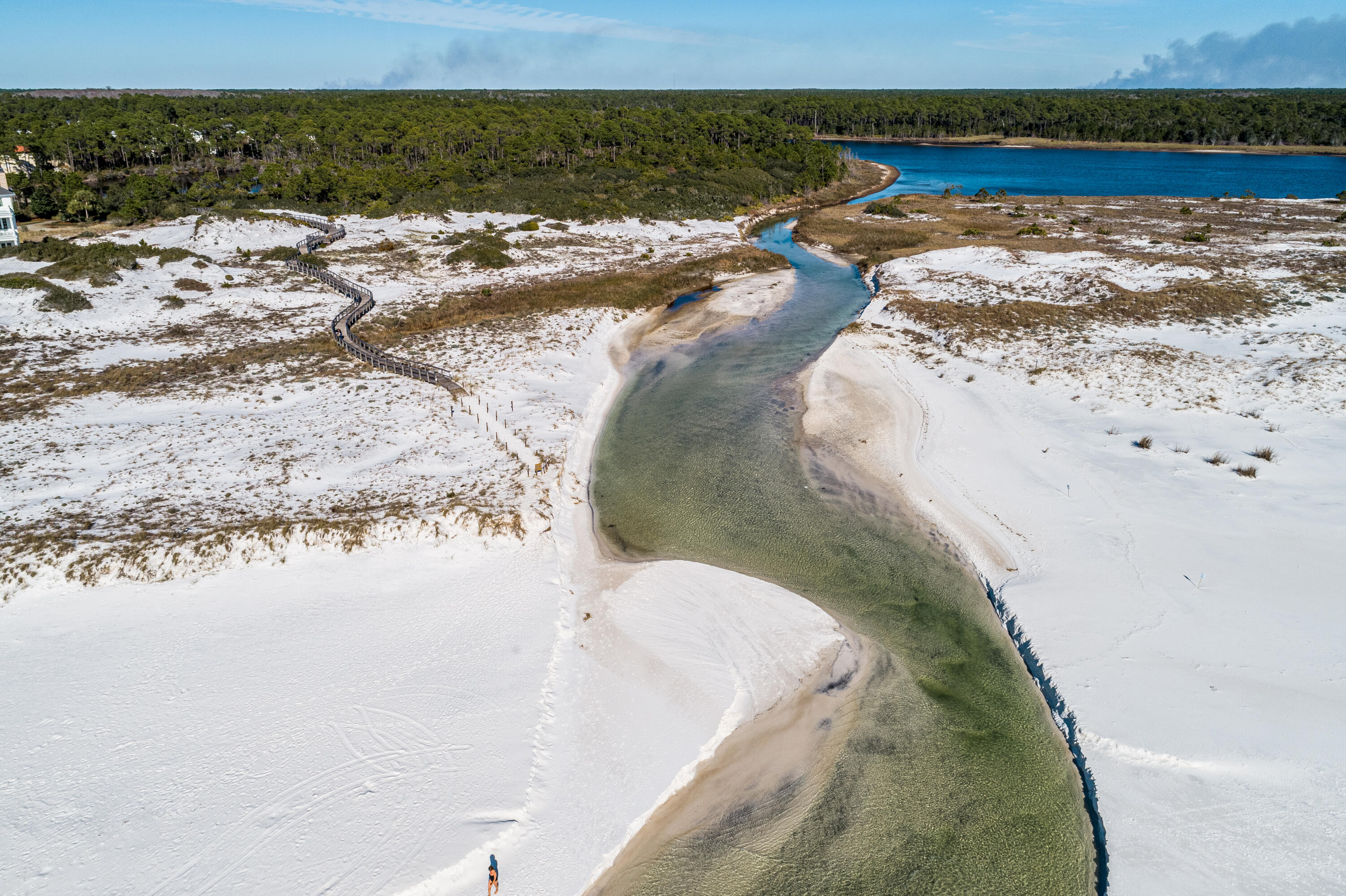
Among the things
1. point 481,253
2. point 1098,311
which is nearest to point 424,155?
point 481,253

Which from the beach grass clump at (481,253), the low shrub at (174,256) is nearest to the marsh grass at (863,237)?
the beach grass clump at (481,253)

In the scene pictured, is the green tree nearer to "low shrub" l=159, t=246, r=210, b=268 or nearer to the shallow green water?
"low shrub" l=159, t=246, r=210, b=268

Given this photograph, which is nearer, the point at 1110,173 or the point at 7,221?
the point at 7,221

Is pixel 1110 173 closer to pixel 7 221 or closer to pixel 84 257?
pixel 84 257

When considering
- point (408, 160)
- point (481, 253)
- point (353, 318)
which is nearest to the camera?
point (353, 318)

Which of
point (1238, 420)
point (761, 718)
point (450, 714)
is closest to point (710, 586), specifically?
point (761, 718)

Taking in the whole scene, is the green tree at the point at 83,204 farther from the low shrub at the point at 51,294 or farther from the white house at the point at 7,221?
the low shrub at the point at 51,294
